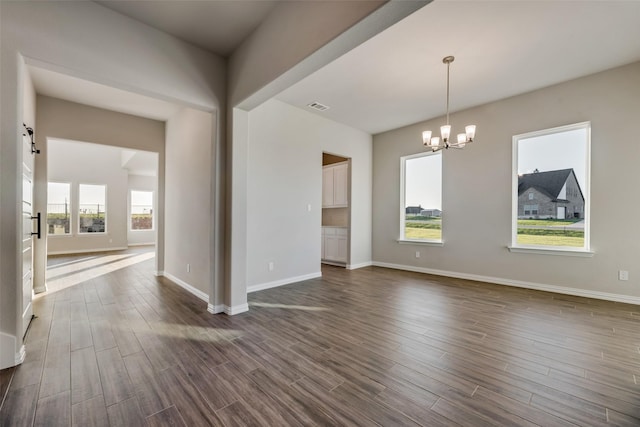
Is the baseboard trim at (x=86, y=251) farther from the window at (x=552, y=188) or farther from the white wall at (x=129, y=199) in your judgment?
the window at (x=552, y=188)

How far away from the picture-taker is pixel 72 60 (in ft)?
7.23

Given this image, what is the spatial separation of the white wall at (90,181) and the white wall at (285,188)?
6.43m

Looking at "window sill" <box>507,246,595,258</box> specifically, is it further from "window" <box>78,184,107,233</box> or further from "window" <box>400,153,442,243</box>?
"window" <box>78,184,107,233</box>

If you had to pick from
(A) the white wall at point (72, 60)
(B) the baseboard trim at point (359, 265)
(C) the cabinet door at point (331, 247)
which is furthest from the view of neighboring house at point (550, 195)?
(A) the white wall at point (72, 60)

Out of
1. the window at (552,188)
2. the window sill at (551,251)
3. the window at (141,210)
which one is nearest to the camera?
the window sill at (551,251)

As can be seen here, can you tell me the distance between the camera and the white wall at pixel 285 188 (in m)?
4.14

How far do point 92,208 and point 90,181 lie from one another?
855 mm

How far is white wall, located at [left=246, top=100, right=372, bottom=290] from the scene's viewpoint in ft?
13.6

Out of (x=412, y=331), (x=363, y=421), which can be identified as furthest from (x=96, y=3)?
(x=412, y=331)

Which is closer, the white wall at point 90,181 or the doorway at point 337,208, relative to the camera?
the doorway at point 337,208

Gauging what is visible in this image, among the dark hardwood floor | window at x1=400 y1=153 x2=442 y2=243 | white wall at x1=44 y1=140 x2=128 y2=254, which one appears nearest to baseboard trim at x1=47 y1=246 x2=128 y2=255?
white wall at x1=44 y1=140 x2=128 y2=254

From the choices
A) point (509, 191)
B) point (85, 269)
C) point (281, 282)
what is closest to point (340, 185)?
point (281, 282)

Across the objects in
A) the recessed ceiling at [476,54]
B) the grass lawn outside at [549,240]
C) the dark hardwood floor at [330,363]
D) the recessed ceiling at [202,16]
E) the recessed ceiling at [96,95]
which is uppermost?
the recessed ceiling at [476,54]

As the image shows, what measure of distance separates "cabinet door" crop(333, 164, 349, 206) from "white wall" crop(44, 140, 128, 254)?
271 inches
